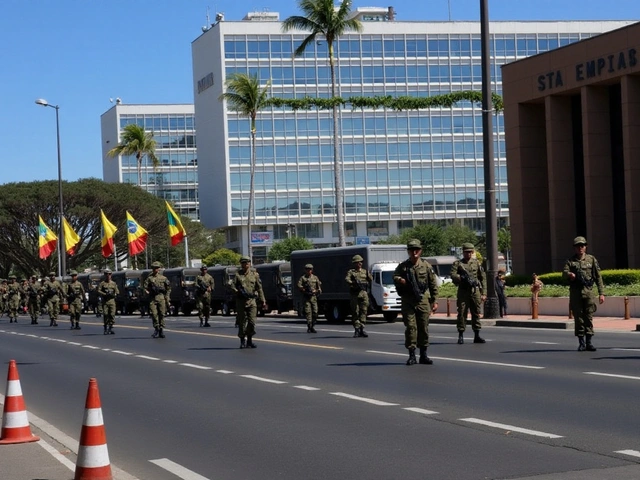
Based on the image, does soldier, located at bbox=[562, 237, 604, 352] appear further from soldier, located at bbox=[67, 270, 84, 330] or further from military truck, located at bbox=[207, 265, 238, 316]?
military truck, located at bbox=[207, 265, 238, 316]

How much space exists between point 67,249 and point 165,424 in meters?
59.7

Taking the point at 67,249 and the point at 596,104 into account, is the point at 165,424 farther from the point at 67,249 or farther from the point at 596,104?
the point at 67,249

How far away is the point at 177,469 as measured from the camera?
29.6ft

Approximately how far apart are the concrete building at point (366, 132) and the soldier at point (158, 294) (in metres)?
67.2

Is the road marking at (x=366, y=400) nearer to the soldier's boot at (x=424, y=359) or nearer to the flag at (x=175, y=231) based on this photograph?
the soldier's boot at (x=424, y=359)

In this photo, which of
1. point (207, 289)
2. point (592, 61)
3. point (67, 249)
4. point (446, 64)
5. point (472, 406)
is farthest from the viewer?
point (446, 64)

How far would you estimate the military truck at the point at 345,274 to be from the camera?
36.9 metres

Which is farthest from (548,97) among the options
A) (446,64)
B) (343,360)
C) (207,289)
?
(446,64)

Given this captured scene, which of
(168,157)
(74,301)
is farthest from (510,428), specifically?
(168,157)

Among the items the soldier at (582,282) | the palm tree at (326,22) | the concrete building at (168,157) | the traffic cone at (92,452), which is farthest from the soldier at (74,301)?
the concrete building at (168,157)

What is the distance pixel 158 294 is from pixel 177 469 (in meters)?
21.0

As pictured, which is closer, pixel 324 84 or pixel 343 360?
pixel 343 360

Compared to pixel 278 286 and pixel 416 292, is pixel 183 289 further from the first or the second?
pixel 416 292

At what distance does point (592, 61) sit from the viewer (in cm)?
4147
